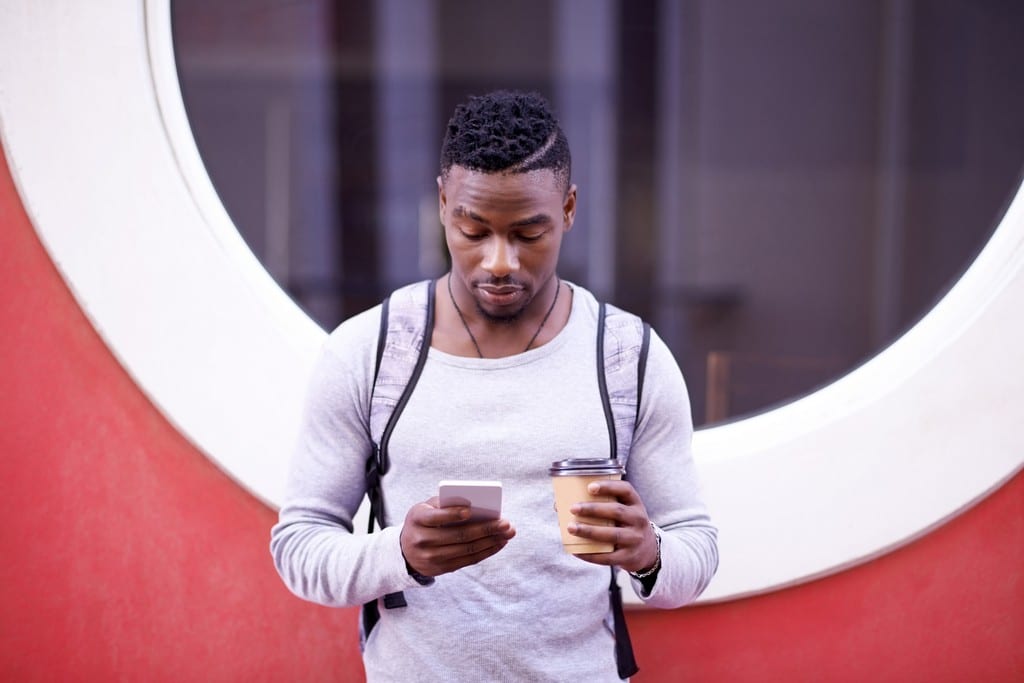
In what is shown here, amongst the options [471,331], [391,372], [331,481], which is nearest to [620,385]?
[471,331]

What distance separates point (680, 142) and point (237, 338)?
698cm

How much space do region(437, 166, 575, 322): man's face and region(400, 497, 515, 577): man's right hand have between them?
36 centimetres

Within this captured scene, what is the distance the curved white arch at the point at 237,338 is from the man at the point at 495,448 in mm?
446

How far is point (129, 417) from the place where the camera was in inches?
73.0

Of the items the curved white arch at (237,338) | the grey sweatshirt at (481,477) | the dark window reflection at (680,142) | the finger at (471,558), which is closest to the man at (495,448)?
the grey sweatshirt at (481,477)

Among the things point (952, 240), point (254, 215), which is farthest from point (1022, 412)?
point (254, 215)

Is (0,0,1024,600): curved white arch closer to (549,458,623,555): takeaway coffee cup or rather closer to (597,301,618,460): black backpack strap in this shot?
(597,301,618,460): black backpack strap

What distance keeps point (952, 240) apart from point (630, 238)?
2.78 meters

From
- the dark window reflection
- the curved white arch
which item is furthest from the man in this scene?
the dark window reflection

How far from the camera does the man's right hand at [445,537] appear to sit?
1.18 meters

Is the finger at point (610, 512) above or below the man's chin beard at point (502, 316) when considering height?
below

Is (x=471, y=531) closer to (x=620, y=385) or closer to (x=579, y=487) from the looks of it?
(x=579, y=487)

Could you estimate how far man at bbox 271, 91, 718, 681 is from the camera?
1354mm

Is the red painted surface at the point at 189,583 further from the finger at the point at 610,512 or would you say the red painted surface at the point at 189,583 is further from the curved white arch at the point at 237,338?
the finger at the point at 610,512
